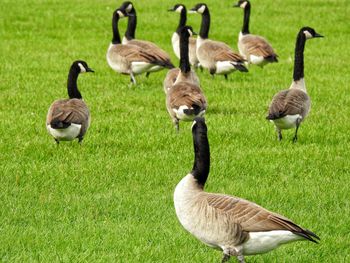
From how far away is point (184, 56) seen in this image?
15750 millimetres

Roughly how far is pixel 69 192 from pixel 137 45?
351 inches

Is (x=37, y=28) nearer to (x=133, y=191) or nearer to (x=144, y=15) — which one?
(x=144, y=15)

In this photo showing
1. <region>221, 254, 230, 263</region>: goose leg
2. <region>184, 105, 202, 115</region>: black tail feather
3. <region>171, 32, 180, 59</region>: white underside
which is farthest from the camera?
<region>171, 32, 180, 59</region>: white underside

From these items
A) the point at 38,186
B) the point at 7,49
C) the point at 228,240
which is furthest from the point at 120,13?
the point at 228,240

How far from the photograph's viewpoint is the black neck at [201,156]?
304 inches

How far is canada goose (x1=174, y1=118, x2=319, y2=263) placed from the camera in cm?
711

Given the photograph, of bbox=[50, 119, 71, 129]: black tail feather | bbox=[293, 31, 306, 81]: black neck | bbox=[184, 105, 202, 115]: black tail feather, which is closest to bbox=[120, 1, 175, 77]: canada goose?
bbox=[293, 31, 306, 81]: black neck

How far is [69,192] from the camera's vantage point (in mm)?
10422

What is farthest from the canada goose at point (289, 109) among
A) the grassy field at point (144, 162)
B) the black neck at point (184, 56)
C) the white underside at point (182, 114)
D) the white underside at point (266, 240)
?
the white underside at point (266, 240)

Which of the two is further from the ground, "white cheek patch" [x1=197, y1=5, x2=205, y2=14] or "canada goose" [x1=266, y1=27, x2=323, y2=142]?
"white cheek patch" [x1=197, y1=5, x2=205, y2=14]

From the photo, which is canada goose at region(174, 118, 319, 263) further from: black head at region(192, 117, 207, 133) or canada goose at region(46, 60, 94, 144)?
canada goose at region(46, 60, 94, 144)

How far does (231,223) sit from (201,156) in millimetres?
805

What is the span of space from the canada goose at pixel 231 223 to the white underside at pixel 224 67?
11277mm

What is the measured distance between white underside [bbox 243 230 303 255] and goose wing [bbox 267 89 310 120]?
5.51m
